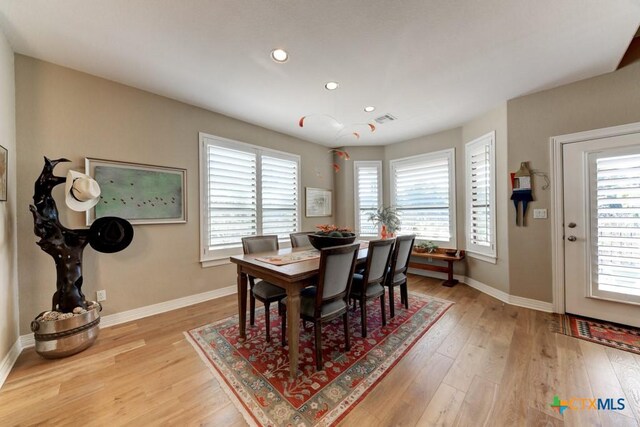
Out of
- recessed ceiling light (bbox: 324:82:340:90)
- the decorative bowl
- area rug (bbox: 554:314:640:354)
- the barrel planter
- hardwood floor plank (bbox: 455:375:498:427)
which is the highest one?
recessed ceiling light (bbox: 324:82:340:90)

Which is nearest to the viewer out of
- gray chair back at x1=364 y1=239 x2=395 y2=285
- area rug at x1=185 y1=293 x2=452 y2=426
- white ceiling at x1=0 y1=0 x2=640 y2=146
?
area rug at x1=185 y1=293 x2=452 y2=426

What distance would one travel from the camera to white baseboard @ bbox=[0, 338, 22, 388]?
68.9 inches

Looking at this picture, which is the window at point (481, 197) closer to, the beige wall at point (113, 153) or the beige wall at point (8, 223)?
the beige wall at point (113, 153)

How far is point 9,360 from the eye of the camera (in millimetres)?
1884

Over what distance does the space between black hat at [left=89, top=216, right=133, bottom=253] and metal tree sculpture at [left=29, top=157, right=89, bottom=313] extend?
0.07 meters

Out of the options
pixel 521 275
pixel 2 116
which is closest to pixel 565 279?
pixel 521 275

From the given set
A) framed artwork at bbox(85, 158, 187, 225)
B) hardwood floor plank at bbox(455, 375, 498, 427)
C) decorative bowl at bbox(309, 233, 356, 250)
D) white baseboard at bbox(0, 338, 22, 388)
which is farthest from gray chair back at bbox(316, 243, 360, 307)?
white baseboard at bbox(0, 338, 22, 388)

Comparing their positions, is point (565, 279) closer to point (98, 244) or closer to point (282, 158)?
point (282, 158)

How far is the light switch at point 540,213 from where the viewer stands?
2.84 meters

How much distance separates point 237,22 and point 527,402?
3.34 metres

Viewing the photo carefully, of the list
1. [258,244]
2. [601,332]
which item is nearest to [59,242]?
[258,244]

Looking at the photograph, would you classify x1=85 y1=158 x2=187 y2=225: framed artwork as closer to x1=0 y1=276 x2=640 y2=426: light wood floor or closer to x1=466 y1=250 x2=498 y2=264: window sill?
x1=0 y1=276 x2=640 y2=426: light wood floor

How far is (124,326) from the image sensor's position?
2553 mm

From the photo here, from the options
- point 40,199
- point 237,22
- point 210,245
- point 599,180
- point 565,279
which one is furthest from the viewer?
point 210,245
